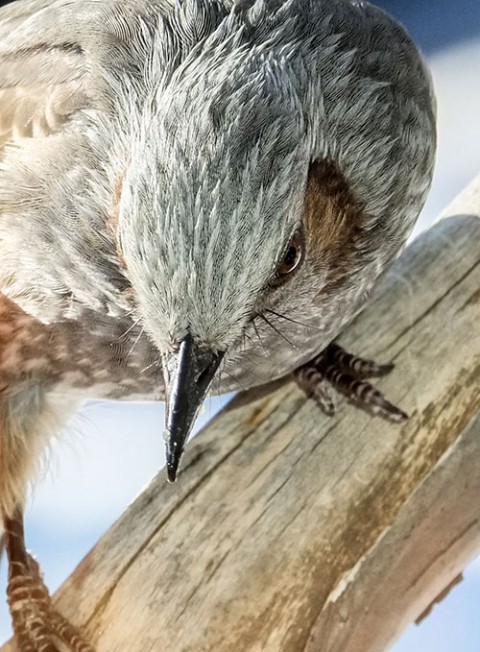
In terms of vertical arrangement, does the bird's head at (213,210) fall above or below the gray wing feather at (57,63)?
below

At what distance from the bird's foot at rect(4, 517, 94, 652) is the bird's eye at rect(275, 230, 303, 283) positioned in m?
0.64

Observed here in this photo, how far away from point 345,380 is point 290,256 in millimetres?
476

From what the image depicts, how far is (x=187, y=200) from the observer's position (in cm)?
119

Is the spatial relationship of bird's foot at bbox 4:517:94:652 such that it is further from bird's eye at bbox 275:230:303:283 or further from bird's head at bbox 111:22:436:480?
bird's eye at bbox 275:230:303:283

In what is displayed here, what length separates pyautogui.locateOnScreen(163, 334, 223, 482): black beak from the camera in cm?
126

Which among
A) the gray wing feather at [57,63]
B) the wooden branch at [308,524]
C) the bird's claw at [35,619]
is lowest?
the wooden branch at [308,524]

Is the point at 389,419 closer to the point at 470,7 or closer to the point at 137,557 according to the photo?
the point at 137,557

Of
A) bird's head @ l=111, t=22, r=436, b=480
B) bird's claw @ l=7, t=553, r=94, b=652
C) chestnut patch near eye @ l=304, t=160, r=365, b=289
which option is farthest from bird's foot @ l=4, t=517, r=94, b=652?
chestnut patch near eye @ l=304, t=160, r=365, b=289

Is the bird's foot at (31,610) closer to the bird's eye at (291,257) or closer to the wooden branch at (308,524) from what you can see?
the wooden branch at (308,524)

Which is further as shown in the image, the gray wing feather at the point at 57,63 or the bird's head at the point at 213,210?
the gray wing feather at the point at 57,63

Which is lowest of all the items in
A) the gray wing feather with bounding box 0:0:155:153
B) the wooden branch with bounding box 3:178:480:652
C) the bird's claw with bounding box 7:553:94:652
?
the wooden branch with bounding box 3:178:480:652

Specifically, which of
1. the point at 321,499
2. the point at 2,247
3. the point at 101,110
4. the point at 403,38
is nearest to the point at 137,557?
the point at 321,499

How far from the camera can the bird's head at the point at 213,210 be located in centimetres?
120

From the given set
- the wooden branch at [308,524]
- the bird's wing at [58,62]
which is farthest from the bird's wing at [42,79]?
the wooden branch at [308,524]
